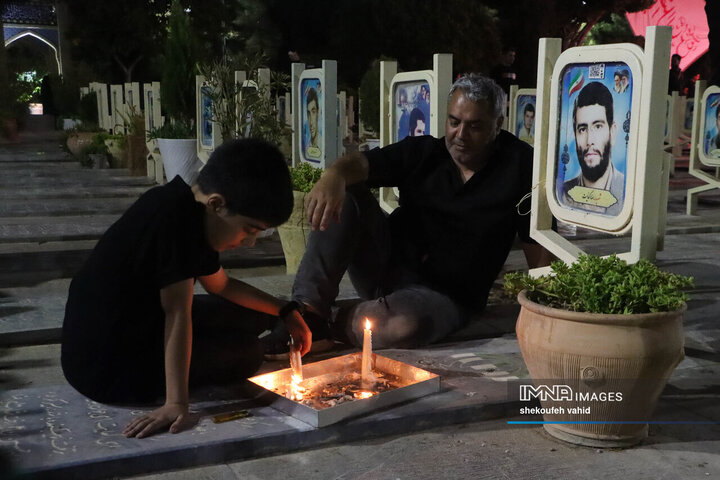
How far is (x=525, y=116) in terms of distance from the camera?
1009cm

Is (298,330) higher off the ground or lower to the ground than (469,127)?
lower

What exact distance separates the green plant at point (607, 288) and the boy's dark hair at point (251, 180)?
1.01 meters

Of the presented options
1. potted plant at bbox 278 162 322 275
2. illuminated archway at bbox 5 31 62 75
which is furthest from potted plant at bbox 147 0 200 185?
illuminated archway at bbox 5 31 62 75

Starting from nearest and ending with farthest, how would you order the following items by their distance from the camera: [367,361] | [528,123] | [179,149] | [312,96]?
1. [367,361]
2. [312,96]
3. [179,149]
4. [528,123]

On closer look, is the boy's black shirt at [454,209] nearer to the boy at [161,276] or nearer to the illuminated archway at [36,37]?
the boy at [161,276]

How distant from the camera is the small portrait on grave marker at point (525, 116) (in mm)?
9920

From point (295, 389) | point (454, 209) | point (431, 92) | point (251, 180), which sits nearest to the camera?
point (251, 180)

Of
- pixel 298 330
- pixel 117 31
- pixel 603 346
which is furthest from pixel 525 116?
pixel 117 31

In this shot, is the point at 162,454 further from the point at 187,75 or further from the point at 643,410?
the point at 187,75

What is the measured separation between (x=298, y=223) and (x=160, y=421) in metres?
2.59

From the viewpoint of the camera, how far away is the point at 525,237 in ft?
13.0

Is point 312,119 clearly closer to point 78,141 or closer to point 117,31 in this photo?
point 78,141

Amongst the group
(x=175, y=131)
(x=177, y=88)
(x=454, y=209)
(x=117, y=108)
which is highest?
(x=177, y=88)

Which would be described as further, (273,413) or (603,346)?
(273,413)
